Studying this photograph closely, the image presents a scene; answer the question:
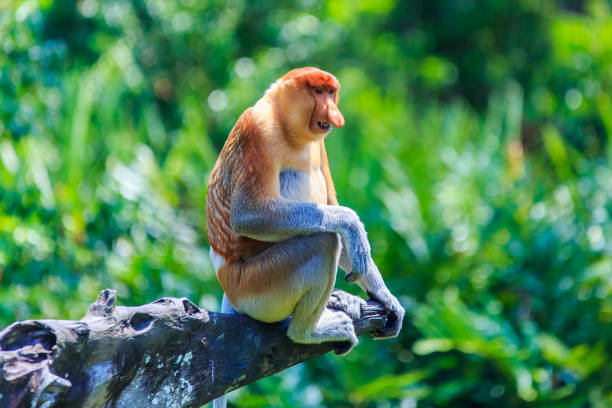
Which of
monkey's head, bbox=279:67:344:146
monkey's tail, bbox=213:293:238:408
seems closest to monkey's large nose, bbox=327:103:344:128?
monkey's head, bbox=279:67:344:146

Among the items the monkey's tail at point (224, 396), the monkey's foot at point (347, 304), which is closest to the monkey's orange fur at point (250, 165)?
the monkey's tail at point (224, 396)

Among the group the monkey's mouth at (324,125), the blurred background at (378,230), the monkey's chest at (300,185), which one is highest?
the monkey's mouth at (324,125)

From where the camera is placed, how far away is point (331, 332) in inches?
82.7

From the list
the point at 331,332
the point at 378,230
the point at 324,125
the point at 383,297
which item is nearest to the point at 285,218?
the point at 324,125

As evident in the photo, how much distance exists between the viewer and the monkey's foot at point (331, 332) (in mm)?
2072

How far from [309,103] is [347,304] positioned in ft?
2.19

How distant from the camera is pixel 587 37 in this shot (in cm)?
743

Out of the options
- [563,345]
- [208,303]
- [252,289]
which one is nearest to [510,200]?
[563,345]

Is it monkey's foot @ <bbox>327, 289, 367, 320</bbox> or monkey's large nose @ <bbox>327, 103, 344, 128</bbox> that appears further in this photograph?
monkey's foot @ <bbox>327, 289, 367, 320</bbox>

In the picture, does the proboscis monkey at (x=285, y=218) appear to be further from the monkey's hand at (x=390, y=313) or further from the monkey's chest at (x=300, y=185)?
the monkey's hand at (x=390, y=313)

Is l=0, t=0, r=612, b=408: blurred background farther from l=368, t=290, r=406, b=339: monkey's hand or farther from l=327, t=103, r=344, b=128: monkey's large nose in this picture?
l=327, t=103, r=344, b=128: monkey's large nose

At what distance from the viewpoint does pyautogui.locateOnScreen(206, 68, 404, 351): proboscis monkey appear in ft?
6.32

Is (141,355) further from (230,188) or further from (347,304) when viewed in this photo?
(347,304)

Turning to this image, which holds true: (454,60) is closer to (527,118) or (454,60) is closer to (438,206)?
(527,118)
